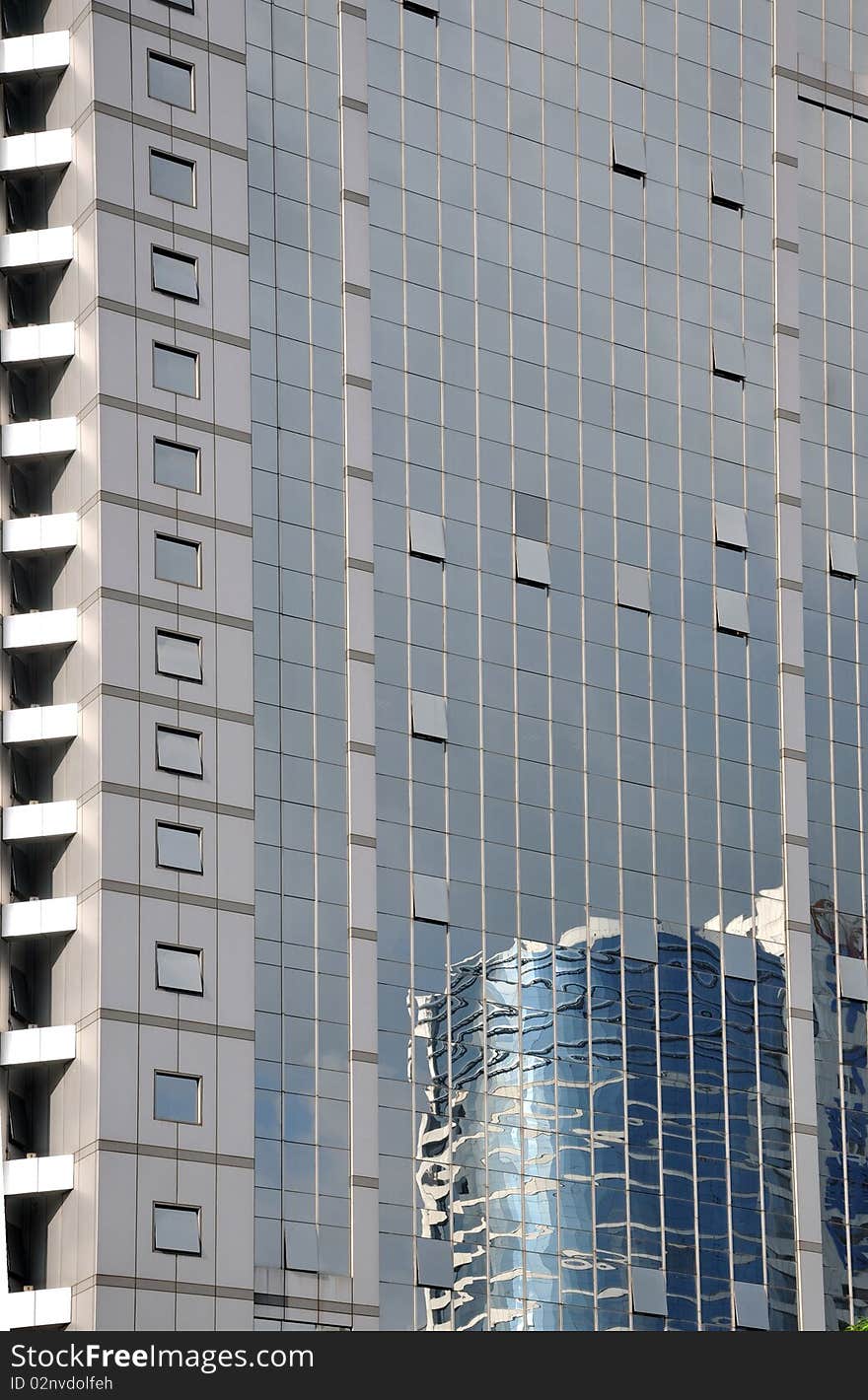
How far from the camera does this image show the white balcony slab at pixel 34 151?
6975 centimetres

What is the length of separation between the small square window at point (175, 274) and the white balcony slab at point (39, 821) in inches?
555

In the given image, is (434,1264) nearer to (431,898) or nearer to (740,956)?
(431,898)

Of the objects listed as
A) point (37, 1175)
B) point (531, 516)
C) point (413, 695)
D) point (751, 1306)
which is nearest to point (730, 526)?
point (531, 516)

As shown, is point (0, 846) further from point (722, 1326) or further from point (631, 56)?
point (631, 56)

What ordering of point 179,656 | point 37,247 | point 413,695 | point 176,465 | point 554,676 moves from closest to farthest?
point 179,656 → point 176,465 → point 37,247 → point 413,695 → point 554,676

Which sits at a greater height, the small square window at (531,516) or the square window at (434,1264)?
the small square window at (531,516)

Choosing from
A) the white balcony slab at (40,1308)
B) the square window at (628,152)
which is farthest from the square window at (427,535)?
the white balcony slab at (40,1308)

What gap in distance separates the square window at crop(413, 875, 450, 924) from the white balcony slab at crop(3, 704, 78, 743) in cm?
1007

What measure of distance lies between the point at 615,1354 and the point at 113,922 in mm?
28496

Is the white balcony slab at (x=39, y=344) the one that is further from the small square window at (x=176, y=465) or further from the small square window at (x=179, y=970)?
the small square window at (x=179, y=970)

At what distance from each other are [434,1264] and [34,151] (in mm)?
31042

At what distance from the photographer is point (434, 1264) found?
66312mm

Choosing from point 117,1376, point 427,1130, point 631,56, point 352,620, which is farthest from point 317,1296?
point 631,56

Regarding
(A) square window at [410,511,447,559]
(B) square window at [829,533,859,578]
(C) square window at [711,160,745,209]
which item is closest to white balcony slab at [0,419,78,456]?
(A) square window at [410,511,447,559]
